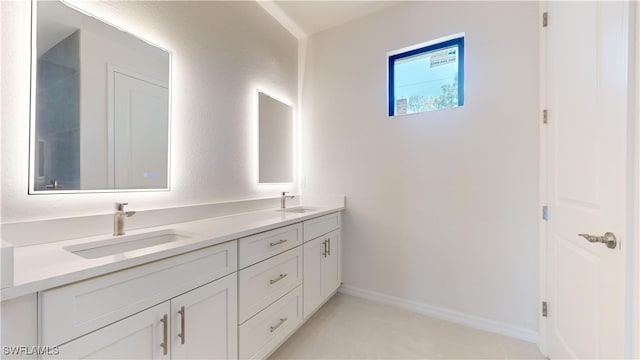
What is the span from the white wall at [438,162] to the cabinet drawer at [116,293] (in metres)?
1.64

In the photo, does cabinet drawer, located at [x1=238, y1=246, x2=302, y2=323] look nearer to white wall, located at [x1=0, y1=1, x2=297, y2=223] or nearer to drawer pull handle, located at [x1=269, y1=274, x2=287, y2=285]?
drawer pull handle, located at [x1=269, y1=274, x2=287, y2=285]

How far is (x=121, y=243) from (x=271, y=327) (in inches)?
37.2

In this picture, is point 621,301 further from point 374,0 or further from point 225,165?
point 374,0

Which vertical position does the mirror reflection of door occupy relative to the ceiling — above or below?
below

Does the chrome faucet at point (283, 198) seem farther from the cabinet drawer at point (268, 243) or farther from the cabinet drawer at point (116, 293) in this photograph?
the cabinet drawer at point (116, 293)

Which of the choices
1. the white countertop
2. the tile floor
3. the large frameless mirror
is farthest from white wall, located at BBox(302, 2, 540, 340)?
the large frameless mirror

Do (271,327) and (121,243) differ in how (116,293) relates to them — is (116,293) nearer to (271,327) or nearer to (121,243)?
(121,243)

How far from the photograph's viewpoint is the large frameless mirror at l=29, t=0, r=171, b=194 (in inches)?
42.9

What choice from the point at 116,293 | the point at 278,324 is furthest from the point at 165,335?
the point at 278,324

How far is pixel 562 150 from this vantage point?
1439mm

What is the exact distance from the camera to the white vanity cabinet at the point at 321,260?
6.35ft

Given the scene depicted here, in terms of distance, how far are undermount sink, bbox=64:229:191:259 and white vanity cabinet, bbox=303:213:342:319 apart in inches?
35.5

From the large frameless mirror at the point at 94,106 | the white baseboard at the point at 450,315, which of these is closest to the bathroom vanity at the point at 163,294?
the large frameless mirror at the point at 94,106

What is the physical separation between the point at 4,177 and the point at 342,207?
213cm
